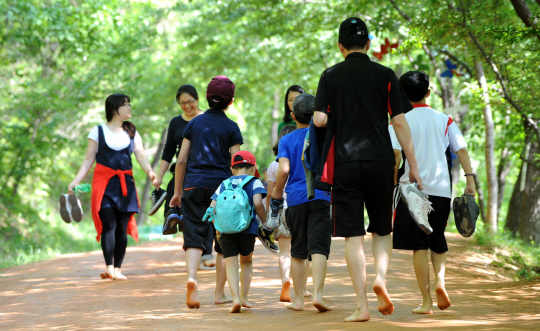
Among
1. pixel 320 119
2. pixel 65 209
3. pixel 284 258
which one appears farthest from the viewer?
pixel 65 209

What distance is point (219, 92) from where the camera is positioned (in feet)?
18.3

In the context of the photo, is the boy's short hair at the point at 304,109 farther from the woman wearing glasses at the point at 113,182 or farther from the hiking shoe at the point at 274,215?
the woman wearing glasses at the point at 113,182

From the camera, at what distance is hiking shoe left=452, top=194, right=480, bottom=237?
4976mm

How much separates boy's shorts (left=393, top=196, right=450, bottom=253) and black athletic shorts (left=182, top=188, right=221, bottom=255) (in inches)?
66.2

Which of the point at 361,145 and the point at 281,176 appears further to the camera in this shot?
the point at 281,176

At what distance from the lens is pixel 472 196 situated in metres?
5.08

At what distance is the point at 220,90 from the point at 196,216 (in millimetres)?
1165

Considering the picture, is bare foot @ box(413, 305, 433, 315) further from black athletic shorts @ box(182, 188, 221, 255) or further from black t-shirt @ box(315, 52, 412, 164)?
black athletic shorts @ box(182, 188, 221, 255)

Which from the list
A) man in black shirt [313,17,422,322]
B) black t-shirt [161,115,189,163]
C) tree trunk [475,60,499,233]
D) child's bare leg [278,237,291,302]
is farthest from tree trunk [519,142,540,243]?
man in black shirt [313,17,422,322]

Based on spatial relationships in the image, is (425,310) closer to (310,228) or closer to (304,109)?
(310,228)

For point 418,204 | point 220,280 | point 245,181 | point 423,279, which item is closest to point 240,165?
point 245,181

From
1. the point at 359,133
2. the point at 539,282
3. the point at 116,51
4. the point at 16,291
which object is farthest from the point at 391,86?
the point at 116,51

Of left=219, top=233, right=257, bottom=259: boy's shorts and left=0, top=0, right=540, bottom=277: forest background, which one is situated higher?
left=0, top=0, right=540, bottom=277: forest background

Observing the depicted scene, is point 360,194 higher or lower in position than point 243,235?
higher
